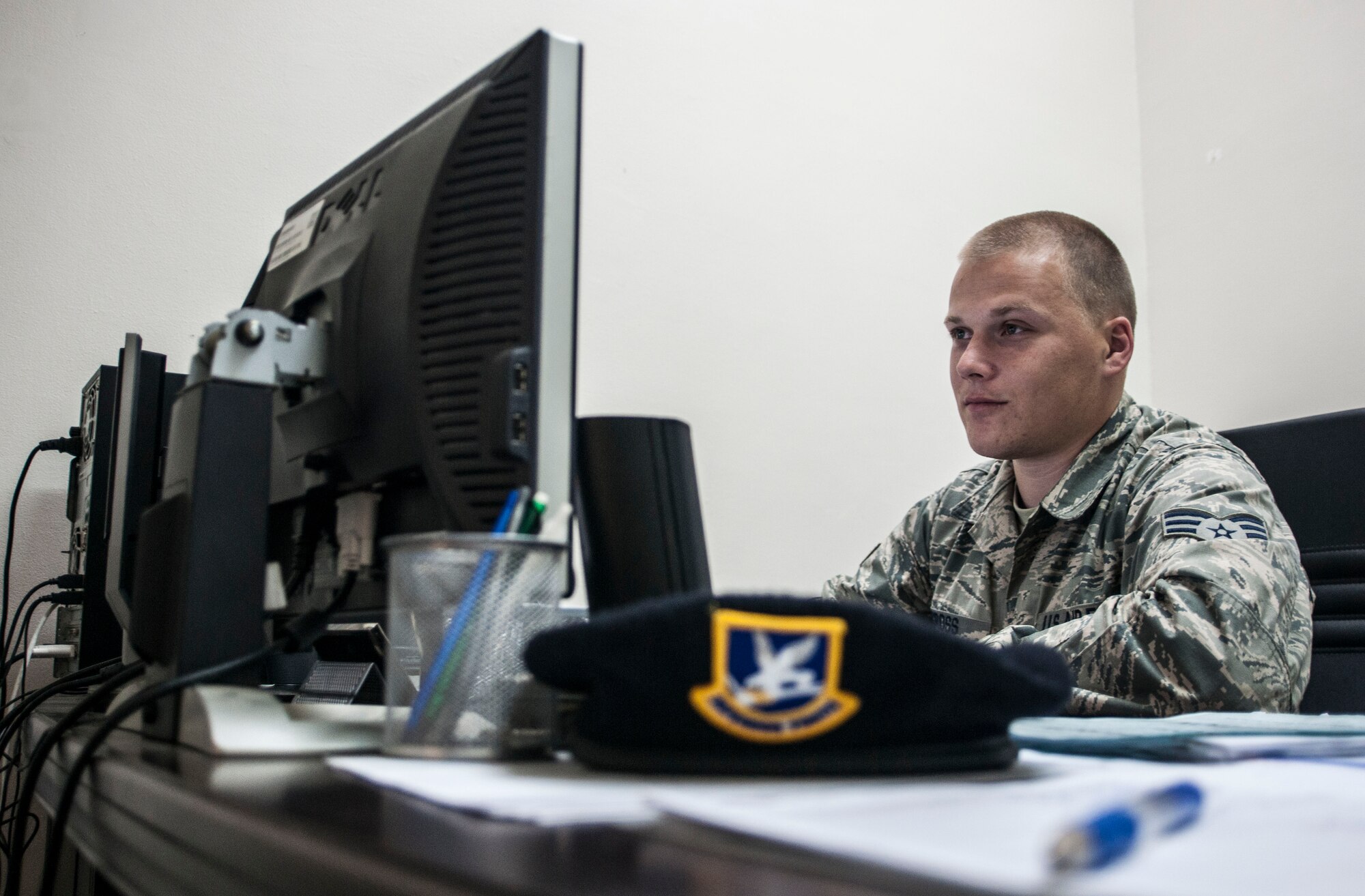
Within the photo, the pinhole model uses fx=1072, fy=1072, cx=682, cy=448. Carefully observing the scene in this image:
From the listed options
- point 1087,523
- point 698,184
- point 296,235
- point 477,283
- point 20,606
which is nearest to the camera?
point 477,283

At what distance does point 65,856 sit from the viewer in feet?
3.58

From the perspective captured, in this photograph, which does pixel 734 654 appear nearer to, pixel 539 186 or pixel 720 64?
pixel 539 186

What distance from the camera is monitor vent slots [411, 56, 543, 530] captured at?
61 centimetres

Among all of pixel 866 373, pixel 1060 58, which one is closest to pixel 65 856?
pixel 866 373

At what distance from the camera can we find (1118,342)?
5.03ft

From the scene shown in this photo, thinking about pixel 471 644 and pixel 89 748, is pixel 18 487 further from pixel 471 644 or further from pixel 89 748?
pixel 471 644

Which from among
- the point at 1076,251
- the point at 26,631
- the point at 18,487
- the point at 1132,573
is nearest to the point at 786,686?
the point at 1132,573

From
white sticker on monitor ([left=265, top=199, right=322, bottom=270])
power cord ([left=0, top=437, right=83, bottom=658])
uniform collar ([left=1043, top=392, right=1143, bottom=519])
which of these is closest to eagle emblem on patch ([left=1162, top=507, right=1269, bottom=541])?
uniform collar ([left=1043, top=392, right=1143, bottom=519])

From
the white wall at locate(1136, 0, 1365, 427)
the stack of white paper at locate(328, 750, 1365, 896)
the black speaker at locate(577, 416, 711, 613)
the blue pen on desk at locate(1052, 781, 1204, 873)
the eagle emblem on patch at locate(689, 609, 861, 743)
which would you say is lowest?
the stack of white paper at locate(328, 750, 1365, 896)

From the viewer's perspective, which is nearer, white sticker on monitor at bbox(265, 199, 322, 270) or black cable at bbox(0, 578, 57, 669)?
white sticker on monitor at bbox(265, 199, 322, 270)

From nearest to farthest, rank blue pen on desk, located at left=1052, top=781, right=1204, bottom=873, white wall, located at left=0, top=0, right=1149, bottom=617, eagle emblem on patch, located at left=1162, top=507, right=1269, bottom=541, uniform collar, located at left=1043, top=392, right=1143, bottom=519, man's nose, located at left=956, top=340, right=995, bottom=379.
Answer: blue pen on desk, located at left=1052, top=781, right=1204, bottom=873
eagle emblem on patch, located at left=1162, top=507, right=1269, bottom=541
uniform collar, located at left=1043, top=392, right=1143, bottom=519
man's nose, located at left=956, top=340, right=995, bottom=379
white wall, located at left=0, top=0, right=1149, bottom=617

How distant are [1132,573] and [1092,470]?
195mm

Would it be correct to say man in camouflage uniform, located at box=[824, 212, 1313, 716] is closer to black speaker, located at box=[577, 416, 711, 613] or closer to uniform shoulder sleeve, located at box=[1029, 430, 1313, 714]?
uniform shoulder sleeve, located at box=[1029, 430, 1313, 714]

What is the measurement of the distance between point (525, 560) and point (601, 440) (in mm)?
193
